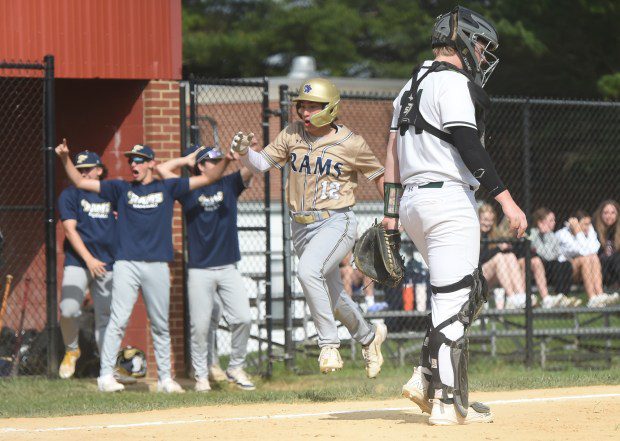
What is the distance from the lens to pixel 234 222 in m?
11.4

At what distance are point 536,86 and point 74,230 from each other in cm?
2166

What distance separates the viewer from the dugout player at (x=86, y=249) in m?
11.6

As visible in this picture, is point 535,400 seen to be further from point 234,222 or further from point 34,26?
point 34,26

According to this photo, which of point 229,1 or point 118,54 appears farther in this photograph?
point 229,1

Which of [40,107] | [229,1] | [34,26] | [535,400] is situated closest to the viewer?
[535,400]

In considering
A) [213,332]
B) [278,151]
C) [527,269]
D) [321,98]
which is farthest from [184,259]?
[527,269]

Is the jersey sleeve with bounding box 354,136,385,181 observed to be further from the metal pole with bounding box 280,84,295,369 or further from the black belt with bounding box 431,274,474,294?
the metal pole with bounding box 280,84,295,369

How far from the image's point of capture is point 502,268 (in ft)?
45.2

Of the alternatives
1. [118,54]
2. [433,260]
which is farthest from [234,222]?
[433,260]

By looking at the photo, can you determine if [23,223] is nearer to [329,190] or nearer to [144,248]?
[144,248]

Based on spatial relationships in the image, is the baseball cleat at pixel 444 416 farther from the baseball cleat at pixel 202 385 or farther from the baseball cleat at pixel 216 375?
the baseball cleat at pixel 216 375

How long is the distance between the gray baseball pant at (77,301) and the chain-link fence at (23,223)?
53 centimetres

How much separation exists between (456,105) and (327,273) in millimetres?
2431

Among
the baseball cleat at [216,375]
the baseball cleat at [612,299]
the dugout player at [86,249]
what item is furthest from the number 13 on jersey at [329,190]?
the baseball cleat at [612,299]
